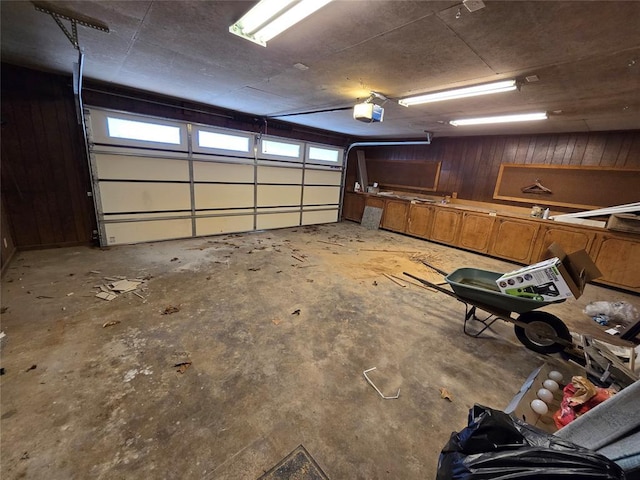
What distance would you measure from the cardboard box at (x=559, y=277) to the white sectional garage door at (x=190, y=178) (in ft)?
18.0

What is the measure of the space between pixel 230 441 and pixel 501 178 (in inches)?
267

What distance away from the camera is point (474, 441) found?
1.01m

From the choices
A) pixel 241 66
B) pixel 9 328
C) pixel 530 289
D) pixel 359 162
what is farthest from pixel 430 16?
pixel 359 162

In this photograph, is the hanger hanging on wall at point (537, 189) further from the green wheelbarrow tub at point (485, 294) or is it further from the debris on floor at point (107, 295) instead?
the debris on floor at point (107, 295)

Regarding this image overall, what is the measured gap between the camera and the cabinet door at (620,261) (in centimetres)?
402

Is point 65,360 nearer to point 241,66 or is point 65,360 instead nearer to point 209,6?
point 209,6

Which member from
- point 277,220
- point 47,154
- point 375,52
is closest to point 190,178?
point 47,154

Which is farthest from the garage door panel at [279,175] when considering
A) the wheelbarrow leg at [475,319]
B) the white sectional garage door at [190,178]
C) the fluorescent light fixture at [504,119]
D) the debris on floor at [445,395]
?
the debris on floor at [445,395]

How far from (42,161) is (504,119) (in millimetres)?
7343

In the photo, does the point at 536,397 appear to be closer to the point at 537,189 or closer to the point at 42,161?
the point at 537,189

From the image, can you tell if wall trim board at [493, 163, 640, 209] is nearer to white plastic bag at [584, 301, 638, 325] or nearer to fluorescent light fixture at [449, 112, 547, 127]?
fluorescent light fixture at [449, 112, 547, 127]

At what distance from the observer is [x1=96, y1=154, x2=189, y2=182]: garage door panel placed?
173 inches

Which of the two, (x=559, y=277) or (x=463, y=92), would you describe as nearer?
(x=559, y=277)

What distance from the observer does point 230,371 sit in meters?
2.06
